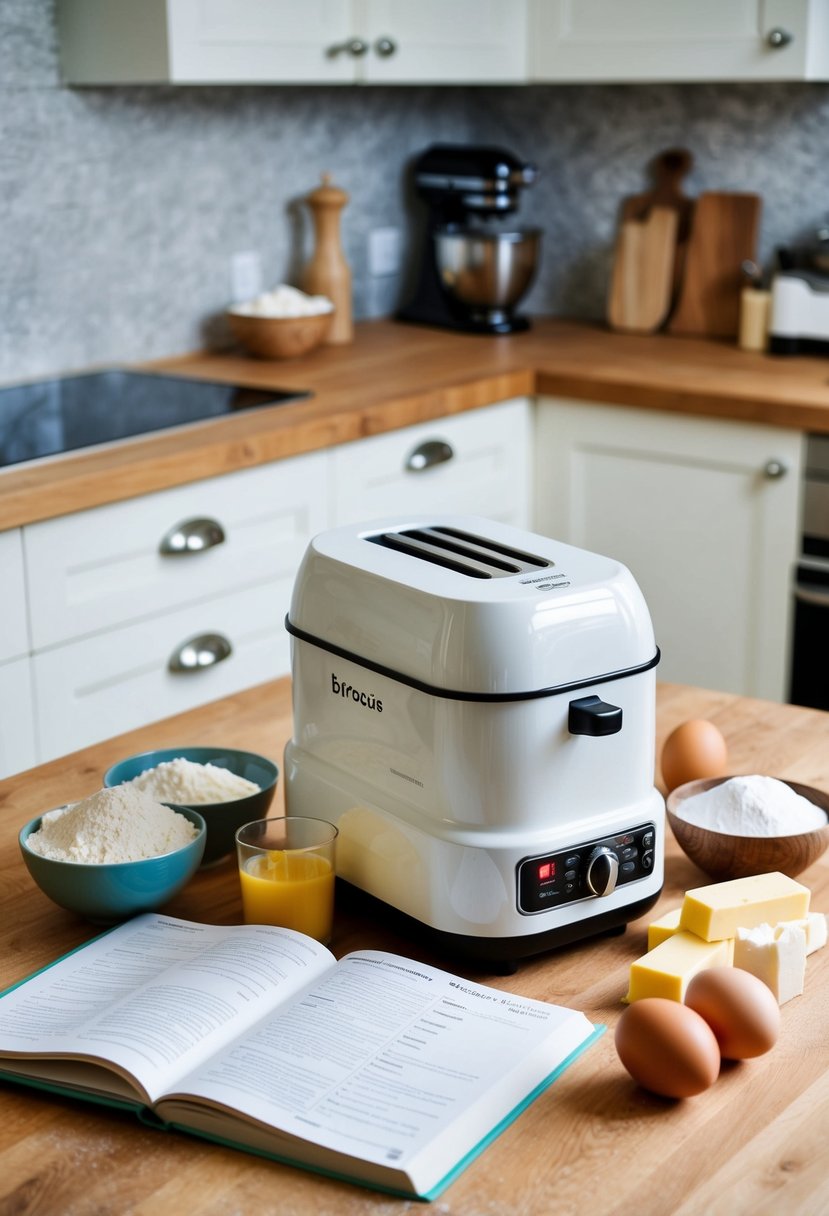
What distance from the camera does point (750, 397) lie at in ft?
8.78

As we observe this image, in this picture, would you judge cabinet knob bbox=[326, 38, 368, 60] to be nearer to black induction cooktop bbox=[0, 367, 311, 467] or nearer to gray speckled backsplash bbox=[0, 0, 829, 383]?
gray speckled backsplash bbox=[0, 0, 829, 383]

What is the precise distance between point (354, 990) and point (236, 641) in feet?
4.90

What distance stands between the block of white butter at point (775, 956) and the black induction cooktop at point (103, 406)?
4.86 ft

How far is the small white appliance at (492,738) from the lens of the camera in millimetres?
1035

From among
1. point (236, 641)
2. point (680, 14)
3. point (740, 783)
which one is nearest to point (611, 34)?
point (680, 14)

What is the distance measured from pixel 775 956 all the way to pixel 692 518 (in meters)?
1.89

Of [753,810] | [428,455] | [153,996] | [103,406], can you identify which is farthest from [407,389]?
[153,996]

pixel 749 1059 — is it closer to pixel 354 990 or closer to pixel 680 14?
pixel 354 990

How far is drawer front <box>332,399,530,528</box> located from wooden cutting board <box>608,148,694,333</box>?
1.77 ft

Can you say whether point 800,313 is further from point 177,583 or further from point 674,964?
point 674,964

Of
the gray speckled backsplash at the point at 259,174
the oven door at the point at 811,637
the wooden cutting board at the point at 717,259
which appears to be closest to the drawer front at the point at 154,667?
the gray speckled backsplash at the point at 259,174

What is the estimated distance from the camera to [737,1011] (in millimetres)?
943

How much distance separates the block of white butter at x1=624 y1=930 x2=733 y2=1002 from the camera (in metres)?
0.99

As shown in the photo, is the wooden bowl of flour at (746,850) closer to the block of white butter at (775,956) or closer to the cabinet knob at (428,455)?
the block of white butter at (775,956)
